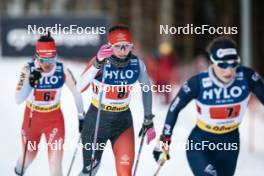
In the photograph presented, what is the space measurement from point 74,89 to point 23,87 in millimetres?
295

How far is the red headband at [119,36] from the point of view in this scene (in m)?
3.55

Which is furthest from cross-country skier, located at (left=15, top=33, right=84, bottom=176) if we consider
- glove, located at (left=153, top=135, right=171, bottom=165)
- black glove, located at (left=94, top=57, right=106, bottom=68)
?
glove, located at (left=153, top=135, right=171, bottom=165)

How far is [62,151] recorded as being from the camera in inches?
149

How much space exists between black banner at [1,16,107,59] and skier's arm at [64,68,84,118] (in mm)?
341

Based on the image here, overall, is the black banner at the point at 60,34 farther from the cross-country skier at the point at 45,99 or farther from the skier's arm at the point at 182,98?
the skier's arm at the point at 182,98

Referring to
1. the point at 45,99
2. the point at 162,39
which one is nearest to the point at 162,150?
the point at 45,99

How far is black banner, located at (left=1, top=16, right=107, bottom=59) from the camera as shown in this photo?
13.3ft

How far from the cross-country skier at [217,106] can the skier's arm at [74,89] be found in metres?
0.51

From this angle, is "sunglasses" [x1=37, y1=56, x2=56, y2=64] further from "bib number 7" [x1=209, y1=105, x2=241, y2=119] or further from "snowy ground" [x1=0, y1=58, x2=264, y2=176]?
"bib number 7" [x1=209, y1=105, x2=241, y2=119]

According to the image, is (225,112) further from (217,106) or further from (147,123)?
(147,123)

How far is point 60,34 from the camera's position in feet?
13.4

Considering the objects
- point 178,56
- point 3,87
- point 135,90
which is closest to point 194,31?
point 135,90

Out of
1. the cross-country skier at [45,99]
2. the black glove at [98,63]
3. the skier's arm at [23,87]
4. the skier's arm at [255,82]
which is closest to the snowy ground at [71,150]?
the cross-country skier at [45,99]

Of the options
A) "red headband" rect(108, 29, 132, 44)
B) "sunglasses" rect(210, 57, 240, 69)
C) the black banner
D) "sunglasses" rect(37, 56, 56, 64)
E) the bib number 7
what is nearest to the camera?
"sunglasses" rect(210, 57, 240, 69)
